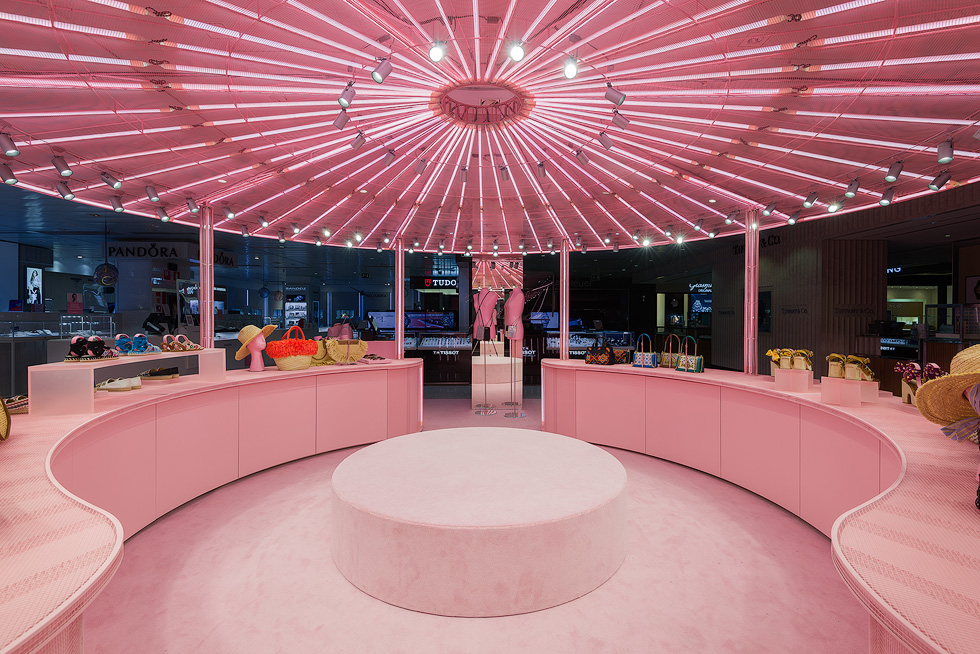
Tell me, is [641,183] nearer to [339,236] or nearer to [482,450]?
[482,450]

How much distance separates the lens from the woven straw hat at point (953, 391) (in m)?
1.67

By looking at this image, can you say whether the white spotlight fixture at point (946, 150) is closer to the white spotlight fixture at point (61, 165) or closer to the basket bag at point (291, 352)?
the basket bag at point (291, 352)

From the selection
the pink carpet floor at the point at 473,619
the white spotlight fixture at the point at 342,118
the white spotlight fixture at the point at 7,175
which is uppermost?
the white spotlight fixture at the point at 342,118

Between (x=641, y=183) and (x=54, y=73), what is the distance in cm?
467

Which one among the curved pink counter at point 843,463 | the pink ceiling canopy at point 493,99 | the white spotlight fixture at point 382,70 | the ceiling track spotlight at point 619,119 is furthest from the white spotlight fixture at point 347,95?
the curved pink counter at point 843,463

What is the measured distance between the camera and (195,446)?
3.99 meters

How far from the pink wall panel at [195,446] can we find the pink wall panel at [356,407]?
42.2 inches

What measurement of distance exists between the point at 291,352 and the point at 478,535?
3.78 metres

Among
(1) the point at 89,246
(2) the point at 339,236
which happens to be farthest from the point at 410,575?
(1) the point at 89,246

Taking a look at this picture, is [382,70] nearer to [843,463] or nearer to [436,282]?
[843,463]

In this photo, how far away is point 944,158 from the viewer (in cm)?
329

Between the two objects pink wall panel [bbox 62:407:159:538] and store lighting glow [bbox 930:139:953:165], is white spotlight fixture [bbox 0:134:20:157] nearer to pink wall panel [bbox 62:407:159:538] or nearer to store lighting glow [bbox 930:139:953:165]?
pink wall panel [bbox 62:407:159:538]

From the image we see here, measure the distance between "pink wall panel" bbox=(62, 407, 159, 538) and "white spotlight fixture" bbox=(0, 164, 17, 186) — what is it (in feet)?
7.32

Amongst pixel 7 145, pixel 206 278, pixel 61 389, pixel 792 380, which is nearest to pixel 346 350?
pixel 206 278
